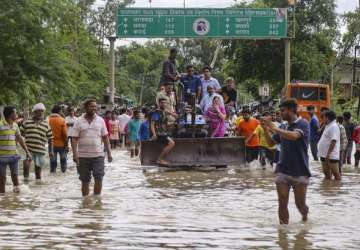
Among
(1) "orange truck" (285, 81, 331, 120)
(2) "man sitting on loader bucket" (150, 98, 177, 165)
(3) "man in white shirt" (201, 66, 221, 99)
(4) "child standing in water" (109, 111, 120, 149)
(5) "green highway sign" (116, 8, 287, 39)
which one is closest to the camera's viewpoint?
(2) "man sitting on loader bucket" (150, 98, 177, 165)

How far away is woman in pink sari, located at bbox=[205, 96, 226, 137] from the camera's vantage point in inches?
797

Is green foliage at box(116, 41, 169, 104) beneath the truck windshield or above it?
above

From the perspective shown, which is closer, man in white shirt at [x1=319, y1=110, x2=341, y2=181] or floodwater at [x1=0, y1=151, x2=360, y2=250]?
floodwater at [x1=0, y1=151, x2=360, y2=250]

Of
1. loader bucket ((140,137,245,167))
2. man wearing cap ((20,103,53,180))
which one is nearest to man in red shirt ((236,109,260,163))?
loader bucket ((140,137,245,167))

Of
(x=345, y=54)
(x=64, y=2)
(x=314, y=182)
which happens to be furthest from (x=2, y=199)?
(x=345, y=54)

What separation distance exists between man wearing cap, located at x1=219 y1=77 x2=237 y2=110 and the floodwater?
164 inches

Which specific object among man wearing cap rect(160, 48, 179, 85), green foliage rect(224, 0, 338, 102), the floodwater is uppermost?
green foliage rect(224, 0, 338, 102)

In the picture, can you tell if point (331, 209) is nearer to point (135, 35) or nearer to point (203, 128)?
point (203, 128)

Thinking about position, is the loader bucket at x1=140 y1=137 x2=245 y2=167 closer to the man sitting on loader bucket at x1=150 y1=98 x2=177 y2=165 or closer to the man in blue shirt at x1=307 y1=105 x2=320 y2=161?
the man sitting on loader bucket at x1=150 y1=98 x2=177 y2=165

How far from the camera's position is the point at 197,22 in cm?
3788

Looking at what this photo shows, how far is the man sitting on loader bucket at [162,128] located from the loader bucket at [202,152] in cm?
24

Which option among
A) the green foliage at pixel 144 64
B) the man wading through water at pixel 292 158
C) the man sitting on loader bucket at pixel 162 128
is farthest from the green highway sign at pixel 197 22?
the green foliage at pixel 144 64

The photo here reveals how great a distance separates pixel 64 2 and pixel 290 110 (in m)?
20.2

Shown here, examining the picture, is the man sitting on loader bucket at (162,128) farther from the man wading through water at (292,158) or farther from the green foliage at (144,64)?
the green foliage at (144,64)
